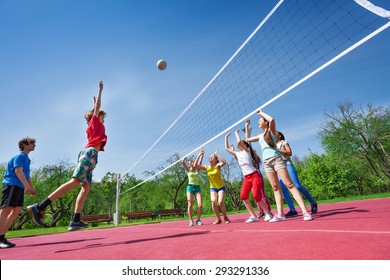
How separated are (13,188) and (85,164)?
1.61 meters

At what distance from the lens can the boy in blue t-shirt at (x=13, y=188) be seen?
457 centimetres

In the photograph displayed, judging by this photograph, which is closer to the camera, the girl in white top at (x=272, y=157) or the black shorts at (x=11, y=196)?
the black shorts at (x=11, y=196)

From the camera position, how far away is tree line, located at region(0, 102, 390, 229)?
29.9m

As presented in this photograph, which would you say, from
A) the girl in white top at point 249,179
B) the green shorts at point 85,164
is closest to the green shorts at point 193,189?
the girl in white top at point 249,179

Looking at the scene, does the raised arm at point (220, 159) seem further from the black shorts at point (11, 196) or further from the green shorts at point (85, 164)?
the black shorts at point (11, 196)

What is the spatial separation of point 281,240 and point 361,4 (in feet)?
15.8

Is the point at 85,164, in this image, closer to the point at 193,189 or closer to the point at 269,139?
the point at 269,139

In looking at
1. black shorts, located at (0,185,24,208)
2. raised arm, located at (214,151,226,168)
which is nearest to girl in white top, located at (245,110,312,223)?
raised arm, located at (214,151,226,168)

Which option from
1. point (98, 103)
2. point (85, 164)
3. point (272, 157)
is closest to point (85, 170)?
point (85, 164)

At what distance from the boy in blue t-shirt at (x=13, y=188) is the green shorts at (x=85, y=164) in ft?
3.36

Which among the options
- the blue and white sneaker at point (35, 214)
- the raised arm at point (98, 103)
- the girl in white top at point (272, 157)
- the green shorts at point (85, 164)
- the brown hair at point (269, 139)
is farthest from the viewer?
the brown hair at point (269, 139)

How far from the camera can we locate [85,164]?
166 inches

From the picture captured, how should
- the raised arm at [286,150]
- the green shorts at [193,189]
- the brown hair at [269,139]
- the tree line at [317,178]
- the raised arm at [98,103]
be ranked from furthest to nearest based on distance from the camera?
the tree line at [317,178] < the green shorts at [193,189] < the raised arm at [286,150] < the brown hair at [269,139] < the raised arm at [98,103]
